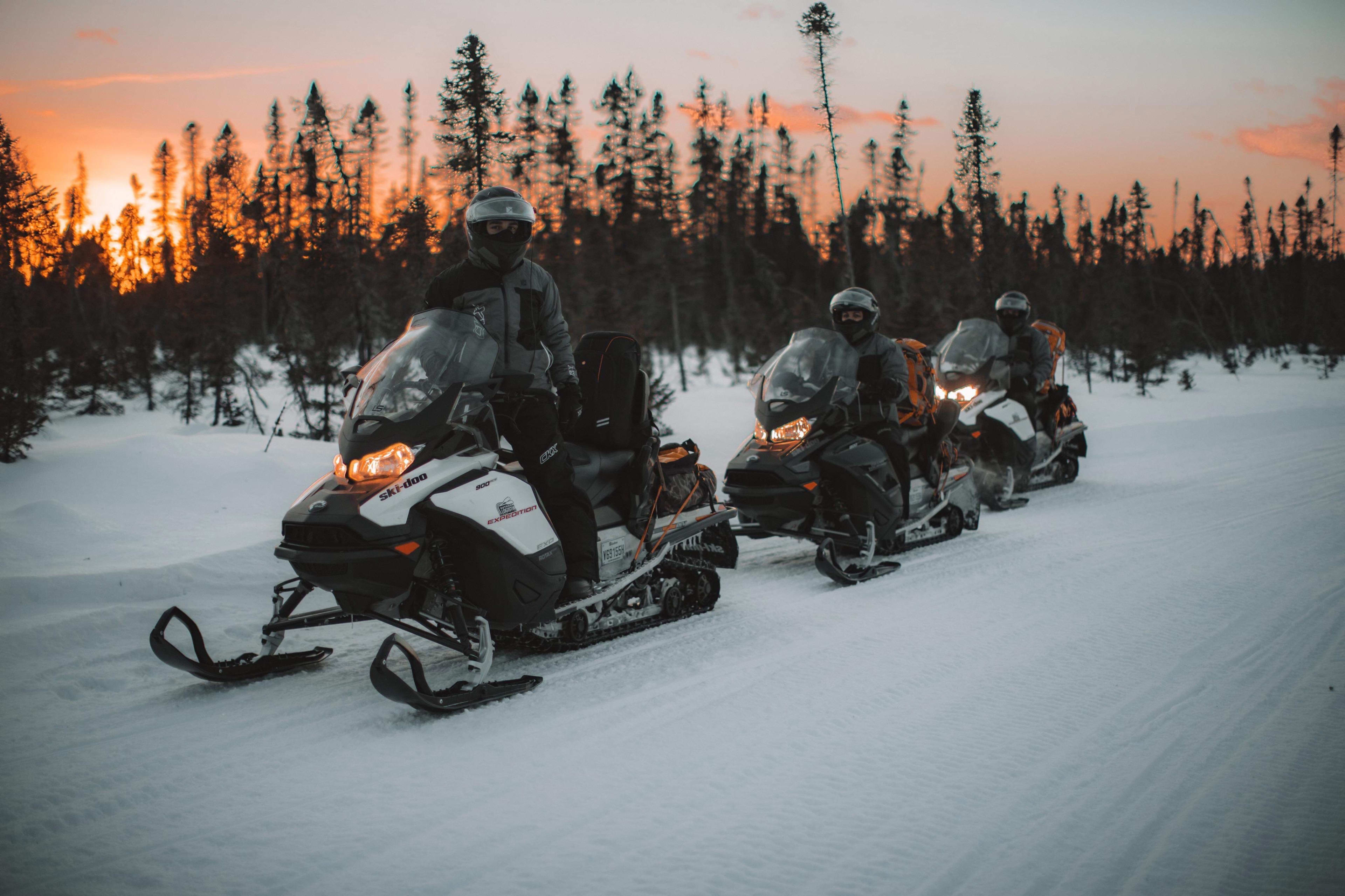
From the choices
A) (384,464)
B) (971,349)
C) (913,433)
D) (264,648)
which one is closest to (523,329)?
(384,464)

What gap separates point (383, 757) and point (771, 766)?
59.5 inches

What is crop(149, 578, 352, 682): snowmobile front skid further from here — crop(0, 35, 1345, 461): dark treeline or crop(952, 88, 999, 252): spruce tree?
crop(952, 88, 999, 252): spruce tree

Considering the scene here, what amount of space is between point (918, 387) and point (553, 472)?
4.30m

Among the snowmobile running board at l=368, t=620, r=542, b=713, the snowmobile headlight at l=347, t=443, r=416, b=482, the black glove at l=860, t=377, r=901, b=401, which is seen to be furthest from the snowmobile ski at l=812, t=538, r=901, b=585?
the snowmobile headlight at l=347, t=443, r=416, b=482

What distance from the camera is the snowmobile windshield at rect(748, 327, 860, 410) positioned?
6793 millimetres

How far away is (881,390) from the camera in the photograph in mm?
7121

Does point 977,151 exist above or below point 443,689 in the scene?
above

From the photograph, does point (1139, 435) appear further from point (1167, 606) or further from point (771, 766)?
point (771, 766)

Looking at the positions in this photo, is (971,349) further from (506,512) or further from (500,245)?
(506,512)

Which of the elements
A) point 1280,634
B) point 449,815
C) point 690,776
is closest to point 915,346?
point 1280,634

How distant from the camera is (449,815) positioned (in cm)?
298

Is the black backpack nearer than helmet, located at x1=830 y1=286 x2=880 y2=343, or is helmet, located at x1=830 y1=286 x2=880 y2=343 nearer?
the black backpack

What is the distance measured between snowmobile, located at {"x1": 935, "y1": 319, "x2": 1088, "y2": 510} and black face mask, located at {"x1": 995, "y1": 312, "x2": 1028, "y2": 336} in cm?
17

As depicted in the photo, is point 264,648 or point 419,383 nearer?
point 419,383
